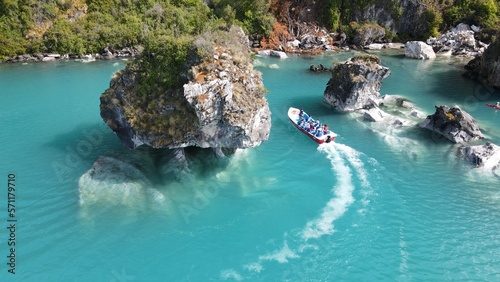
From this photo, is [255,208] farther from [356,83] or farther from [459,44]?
[459,44]

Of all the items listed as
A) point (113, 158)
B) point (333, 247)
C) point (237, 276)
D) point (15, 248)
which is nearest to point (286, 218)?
point (333, 247)

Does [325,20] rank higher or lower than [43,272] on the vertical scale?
higher

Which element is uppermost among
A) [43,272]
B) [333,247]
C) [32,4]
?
A: [32,4]

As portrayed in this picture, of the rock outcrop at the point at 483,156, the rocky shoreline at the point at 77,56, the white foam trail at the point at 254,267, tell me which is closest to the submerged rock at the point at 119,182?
the white foam trail at the point at 254,267

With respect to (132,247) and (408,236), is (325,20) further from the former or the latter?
(132,247)

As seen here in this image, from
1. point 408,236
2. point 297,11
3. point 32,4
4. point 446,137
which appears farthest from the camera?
point 297,11

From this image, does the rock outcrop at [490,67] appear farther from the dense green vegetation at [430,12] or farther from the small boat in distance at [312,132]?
the small boat in distance at [312,132]
